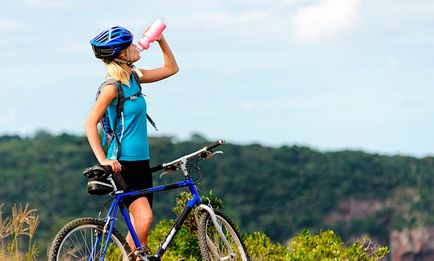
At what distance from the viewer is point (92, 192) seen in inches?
271

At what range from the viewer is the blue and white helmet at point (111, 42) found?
7.03 meters

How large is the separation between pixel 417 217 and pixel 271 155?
53.6 feet

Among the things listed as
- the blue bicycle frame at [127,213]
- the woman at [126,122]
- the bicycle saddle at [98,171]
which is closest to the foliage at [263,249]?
the blue bicycle frame at [127,213]

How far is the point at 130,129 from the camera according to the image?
22.9 feet

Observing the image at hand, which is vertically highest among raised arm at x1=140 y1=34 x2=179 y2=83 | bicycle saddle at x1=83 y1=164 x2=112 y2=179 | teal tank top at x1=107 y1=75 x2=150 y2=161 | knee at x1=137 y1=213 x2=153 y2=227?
raised arm at x1=140 y1=34 x2=179 y2=83

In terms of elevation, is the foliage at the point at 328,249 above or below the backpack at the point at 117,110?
below

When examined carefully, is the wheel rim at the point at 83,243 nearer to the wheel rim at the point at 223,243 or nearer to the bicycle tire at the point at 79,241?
the bicycle tire at the point at 79,241

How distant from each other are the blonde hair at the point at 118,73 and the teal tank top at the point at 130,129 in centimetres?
4

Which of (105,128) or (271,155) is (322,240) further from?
(271,155)

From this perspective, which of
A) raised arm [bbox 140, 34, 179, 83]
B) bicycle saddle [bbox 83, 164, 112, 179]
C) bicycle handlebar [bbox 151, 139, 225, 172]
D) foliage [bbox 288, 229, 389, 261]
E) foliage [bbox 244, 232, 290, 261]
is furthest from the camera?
foliage [bbox 244, 232, 290, 261]

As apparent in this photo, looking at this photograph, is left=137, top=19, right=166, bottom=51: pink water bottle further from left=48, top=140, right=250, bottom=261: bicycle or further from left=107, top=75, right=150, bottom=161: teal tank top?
left=48, top=140, right=250, bottom=261: bicycle

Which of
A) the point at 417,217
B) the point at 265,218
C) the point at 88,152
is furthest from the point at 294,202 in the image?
the point at 88,152

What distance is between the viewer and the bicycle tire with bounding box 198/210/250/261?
7.43m

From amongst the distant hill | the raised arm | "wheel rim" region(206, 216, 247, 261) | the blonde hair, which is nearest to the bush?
"wheel rim" region(206, 216, 247, 261)
